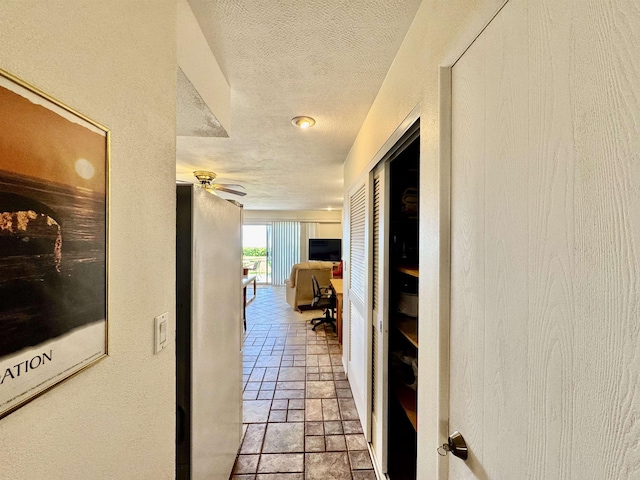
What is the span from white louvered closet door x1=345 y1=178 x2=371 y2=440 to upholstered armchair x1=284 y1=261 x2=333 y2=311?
275cm

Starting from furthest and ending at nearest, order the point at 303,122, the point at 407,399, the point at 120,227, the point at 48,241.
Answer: the point at 303,122 < the point at 407,399 < the point at 120,227 < the point at 48,241

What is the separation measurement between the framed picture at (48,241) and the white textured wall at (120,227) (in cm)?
4

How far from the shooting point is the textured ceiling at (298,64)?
1.05 meters

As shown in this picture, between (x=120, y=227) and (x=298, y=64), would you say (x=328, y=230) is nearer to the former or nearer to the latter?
(x=298, y=64)

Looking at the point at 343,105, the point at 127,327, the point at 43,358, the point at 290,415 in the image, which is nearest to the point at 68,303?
the point at 43,358

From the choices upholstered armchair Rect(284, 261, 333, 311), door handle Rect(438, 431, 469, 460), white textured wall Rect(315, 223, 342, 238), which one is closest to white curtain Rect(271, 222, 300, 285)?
white textured wall Rect(315, 223, 342, 238)

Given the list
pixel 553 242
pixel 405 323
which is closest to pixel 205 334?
pixel 405 323

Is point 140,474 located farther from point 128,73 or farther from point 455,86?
point 455,86

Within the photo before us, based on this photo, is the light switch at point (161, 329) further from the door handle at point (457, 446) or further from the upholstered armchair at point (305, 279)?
the upholstered armchair at point (305, 279)

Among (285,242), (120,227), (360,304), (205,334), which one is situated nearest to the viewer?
(120,227)

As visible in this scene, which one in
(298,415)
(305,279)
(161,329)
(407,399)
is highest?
(161,329)

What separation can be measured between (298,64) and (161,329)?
4.22ft

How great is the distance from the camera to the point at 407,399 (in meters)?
1.72

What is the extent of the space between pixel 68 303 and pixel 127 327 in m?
0.23
